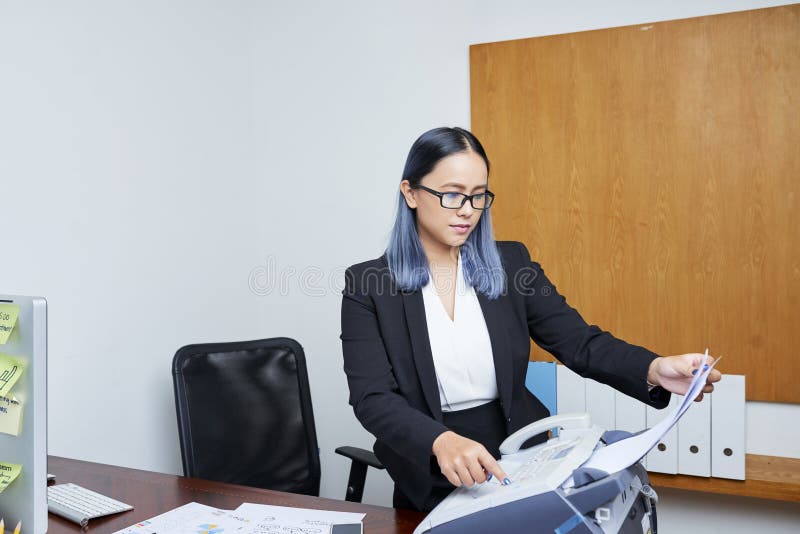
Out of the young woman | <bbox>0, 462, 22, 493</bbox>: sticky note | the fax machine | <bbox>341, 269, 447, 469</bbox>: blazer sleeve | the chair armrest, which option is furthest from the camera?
the chair armrest

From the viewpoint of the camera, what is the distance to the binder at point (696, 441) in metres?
2.28

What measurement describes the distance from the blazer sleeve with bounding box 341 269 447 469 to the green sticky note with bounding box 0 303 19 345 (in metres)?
0.69

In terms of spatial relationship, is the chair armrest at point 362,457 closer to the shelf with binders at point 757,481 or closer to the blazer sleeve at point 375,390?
the blazer sleeve at point 375,390

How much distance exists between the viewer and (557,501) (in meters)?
0.95

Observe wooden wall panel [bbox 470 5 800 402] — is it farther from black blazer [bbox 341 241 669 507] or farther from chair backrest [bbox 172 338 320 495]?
chair backrest [bbox 172 338 320 495]

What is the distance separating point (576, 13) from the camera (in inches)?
99.9

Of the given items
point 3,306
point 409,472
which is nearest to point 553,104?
point 409,472

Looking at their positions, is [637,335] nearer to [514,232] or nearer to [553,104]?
[514,232]

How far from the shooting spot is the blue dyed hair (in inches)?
64.2

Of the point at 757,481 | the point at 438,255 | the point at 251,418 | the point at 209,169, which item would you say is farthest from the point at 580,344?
the point at 209,169

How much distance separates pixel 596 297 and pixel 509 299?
91 cm

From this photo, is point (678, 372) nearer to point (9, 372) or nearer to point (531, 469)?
point (531, 469)

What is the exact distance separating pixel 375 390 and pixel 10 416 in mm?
706

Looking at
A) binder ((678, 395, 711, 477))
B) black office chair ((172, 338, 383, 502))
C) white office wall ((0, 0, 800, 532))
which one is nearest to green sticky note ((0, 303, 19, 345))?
white office wall ((0, 0, 800, 532))
